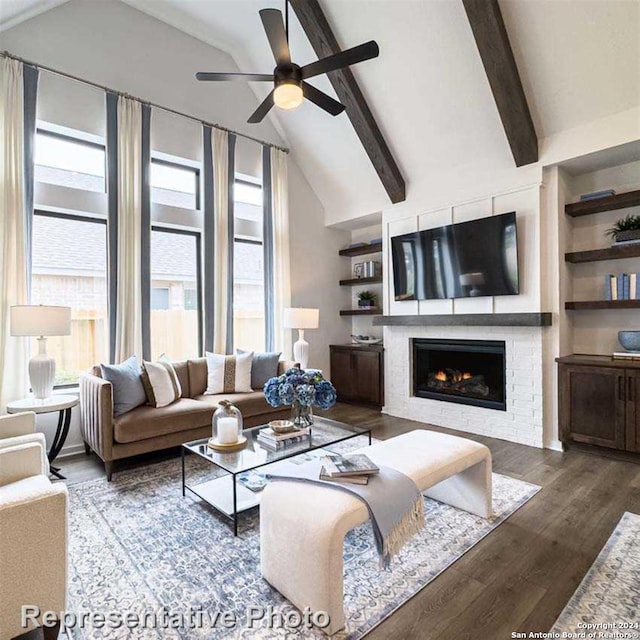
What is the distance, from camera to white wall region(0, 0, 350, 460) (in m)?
3.69

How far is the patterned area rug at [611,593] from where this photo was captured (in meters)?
1.62

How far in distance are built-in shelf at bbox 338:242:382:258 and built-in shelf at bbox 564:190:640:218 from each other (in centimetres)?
238

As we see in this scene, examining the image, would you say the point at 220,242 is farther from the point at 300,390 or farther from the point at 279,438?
the point at 279,438

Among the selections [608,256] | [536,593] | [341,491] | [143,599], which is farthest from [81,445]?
[608,256]

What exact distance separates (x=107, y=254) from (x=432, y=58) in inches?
149

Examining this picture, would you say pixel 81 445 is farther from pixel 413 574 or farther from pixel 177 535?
pixel 413 574

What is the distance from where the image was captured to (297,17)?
393 cm

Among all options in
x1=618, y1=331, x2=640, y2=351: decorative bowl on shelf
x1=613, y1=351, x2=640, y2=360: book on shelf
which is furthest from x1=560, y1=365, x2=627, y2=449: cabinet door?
x1=618, y1=331, x2=640, y2=351: decorative bowl on shelf

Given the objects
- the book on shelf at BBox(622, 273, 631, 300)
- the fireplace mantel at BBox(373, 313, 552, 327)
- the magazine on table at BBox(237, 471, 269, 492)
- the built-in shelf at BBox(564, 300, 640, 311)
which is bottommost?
the magazine on table at BBox(237, 471, 269, 492)

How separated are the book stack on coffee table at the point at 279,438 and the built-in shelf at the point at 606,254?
3.15 meters

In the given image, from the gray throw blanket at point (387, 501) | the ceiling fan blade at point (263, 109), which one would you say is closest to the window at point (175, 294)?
the ceiling fan blade at point (263, 109)

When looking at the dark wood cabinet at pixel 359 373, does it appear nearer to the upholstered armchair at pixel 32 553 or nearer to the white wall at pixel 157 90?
the white wall at pixel 157 90

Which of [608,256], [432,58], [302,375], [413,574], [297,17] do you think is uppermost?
[297,17]

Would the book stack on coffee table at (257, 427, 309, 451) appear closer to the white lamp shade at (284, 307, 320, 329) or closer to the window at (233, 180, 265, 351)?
the white lamp shade at (284, 307, 320, 329)
